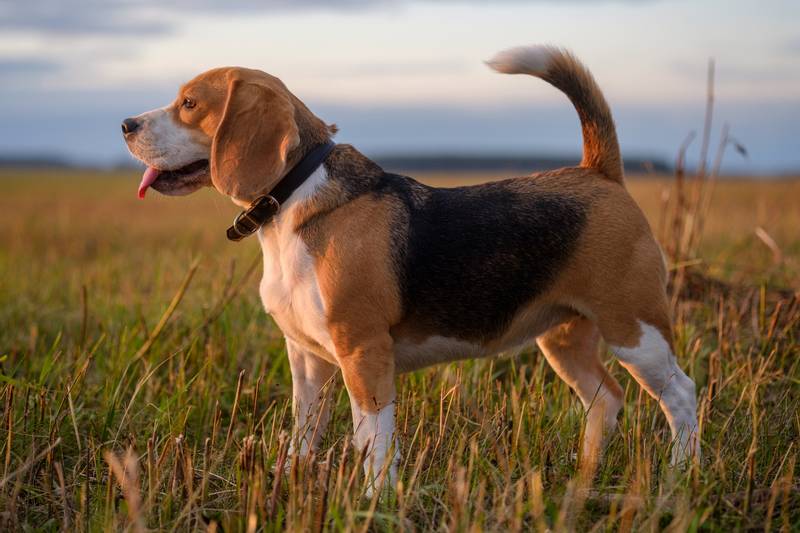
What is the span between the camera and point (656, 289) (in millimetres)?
4512

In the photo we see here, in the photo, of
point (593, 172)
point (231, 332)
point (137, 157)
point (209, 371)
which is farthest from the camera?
point (231, 332)

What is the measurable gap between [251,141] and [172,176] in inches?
22.0

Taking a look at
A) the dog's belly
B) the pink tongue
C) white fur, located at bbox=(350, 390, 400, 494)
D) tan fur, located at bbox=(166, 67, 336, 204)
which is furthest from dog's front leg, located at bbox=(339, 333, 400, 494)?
the pink tongue

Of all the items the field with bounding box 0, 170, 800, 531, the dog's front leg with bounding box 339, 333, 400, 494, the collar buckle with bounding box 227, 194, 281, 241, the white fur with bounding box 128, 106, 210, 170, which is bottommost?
the field with bounding box 0, 170, 800, 531

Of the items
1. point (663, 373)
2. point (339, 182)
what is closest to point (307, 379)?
point (339, 182)

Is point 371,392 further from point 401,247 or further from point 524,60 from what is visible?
point 524,60

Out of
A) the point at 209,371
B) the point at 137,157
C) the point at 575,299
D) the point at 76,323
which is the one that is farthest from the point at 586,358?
the point at 76,323

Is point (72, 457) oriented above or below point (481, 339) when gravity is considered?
below

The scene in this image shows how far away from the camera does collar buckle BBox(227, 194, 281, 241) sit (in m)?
4.15

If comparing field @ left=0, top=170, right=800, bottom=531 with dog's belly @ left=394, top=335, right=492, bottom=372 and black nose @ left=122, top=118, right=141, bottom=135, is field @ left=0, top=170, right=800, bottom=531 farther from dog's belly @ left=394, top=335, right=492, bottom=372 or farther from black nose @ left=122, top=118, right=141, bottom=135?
black nose @ left=122, top=118, right=141, bottom=135

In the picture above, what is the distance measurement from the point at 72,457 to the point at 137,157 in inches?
61.8

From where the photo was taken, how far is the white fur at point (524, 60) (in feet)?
15.2

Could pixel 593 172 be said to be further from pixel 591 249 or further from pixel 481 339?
pixel 481 339

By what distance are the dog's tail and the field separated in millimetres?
1330
